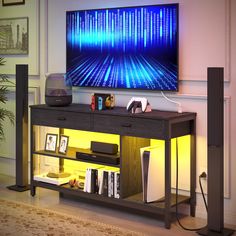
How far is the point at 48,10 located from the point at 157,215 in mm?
2150

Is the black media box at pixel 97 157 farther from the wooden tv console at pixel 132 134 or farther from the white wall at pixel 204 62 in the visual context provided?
the white wall at pixel 204 62

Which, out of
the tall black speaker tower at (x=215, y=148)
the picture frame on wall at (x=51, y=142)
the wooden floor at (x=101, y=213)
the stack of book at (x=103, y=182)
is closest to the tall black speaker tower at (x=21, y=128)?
the wooden floor at (x=101, y=213)

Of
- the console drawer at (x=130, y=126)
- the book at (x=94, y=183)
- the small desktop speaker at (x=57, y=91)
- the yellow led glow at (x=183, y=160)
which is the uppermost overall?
the small desktop speaker at (x=57, y=91)

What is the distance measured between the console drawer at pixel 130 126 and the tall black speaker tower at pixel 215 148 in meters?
0.35

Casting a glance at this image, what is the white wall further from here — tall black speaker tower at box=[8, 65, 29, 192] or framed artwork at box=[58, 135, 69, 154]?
tall black speaker tower at box=[8, 65, 29, 192]

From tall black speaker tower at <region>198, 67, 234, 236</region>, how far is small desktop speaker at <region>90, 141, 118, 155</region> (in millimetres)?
826

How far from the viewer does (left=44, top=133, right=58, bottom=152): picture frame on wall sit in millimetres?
4273

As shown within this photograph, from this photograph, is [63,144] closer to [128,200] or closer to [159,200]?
[128,200]

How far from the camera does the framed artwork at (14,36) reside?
4.75 metres

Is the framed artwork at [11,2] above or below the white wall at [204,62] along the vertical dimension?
above

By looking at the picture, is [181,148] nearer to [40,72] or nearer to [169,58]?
[169,58]

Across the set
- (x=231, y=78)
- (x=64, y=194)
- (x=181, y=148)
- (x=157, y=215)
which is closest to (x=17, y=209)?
(x=64, y=194)

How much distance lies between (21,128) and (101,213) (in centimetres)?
115

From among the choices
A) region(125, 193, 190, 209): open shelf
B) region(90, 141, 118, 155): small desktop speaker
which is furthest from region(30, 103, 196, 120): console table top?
region(125, 193, 190, 209): open shelf
